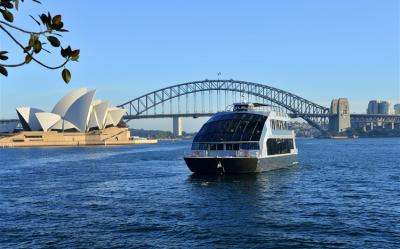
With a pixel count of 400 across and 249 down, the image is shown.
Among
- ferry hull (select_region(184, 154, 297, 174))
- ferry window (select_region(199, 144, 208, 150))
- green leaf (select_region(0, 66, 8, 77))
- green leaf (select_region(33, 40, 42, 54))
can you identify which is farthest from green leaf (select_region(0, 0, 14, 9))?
ferry window (select_region(199, 144, 208, 150))

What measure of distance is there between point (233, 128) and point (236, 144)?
1.84m

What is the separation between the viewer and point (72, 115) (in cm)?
16438

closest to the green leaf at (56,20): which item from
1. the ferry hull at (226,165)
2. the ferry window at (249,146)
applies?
the ferry hull at (226,165)

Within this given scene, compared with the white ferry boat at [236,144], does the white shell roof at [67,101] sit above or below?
above

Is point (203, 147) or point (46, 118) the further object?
point (46, 118)

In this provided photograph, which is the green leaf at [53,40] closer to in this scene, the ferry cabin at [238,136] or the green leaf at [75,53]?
the green leaf at [75,53]

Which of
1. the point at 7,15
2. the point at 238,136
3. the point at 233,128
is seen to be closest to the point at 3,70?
the point at 7,15

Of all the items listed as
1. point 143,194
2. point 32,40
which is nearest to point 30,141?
point 143,194

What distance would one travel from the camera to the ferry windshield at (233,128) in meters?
41.3

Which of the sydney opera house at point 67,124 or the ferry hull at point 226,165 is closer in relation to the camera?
the ferry hull at point 226,165

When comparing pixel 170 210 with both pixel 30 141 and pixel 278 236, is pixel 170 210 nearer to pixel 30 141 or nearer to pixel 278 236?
pixel 278 236

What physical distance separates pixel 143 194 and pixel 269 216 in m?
11.0

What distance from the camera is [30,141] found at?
16300 centimetres

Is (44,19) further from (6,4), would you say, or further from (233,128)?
(233,128)
